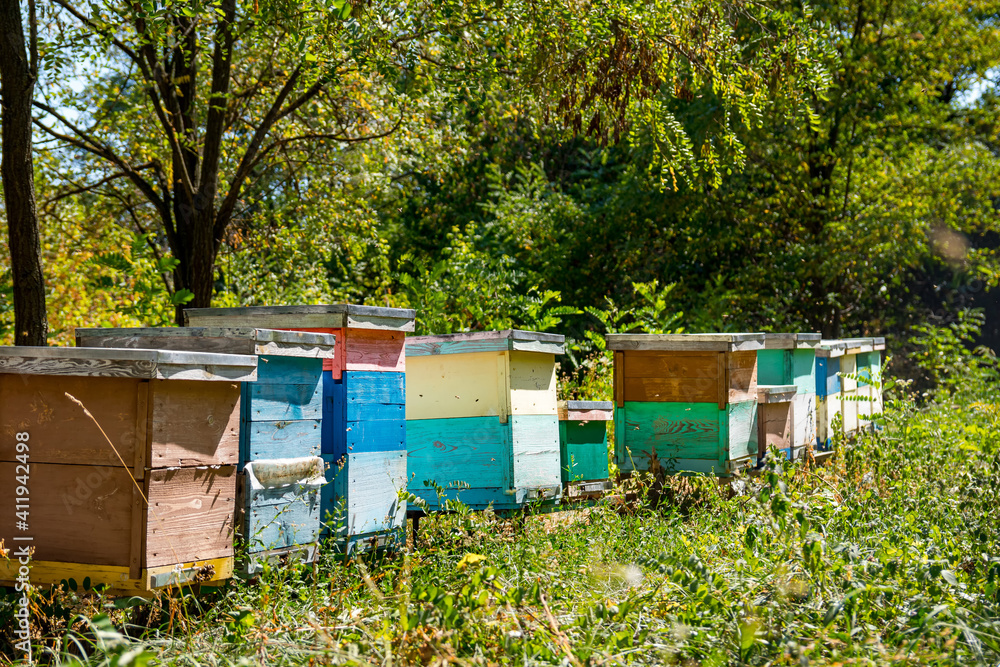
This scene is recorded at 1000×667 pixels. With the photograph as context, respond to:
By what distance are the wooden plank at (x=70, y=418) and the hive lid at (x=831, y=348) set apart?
5.42 meters

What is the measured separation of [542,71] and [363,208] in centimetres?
376

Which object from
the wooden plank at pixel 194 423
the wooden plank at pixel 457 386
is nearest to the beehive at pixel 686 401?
the wooden plank at pixel 457 386

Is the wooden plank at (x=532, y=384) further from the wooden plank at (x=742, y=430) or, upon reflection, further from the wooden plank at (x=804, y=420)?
the wooden plank at (x=804, y=420)

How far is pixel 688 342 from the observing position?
522cm

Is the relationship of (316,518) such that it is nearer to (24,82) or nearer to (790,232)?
(24,82)

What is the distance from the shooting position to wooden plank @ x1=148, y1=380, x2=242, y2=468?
2838mm

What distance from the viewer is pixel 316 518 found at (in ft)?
11.5

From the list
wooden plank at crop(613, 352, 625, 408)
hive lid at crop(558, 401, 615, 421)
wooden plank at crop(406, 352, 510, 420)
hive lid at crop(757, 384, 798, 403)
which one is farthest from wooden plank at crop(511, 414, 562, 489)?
hive lid at crop(757, 384, 798, 403)

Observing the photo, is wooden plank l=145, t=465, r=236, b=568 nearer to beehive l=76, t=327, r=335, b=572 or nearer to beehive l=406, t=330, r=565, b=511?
beehive l=76, t=327, r=335, b=572

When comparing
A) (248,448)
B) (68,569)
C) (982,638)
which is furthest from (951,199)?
(68,569)

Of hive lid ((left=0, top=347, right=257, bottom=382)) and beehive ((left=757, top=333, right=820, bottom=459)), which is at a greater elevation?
hive lid ((left=0, top=347, right=257, bottom=382))

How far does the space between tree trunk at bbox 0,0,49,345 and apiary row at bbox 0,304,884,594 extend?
2.81 feet

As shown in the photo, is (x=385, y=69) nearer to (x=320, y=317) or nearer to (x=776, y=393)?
(x=320, y=317)

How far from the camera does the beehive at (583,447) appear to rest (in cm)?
521
